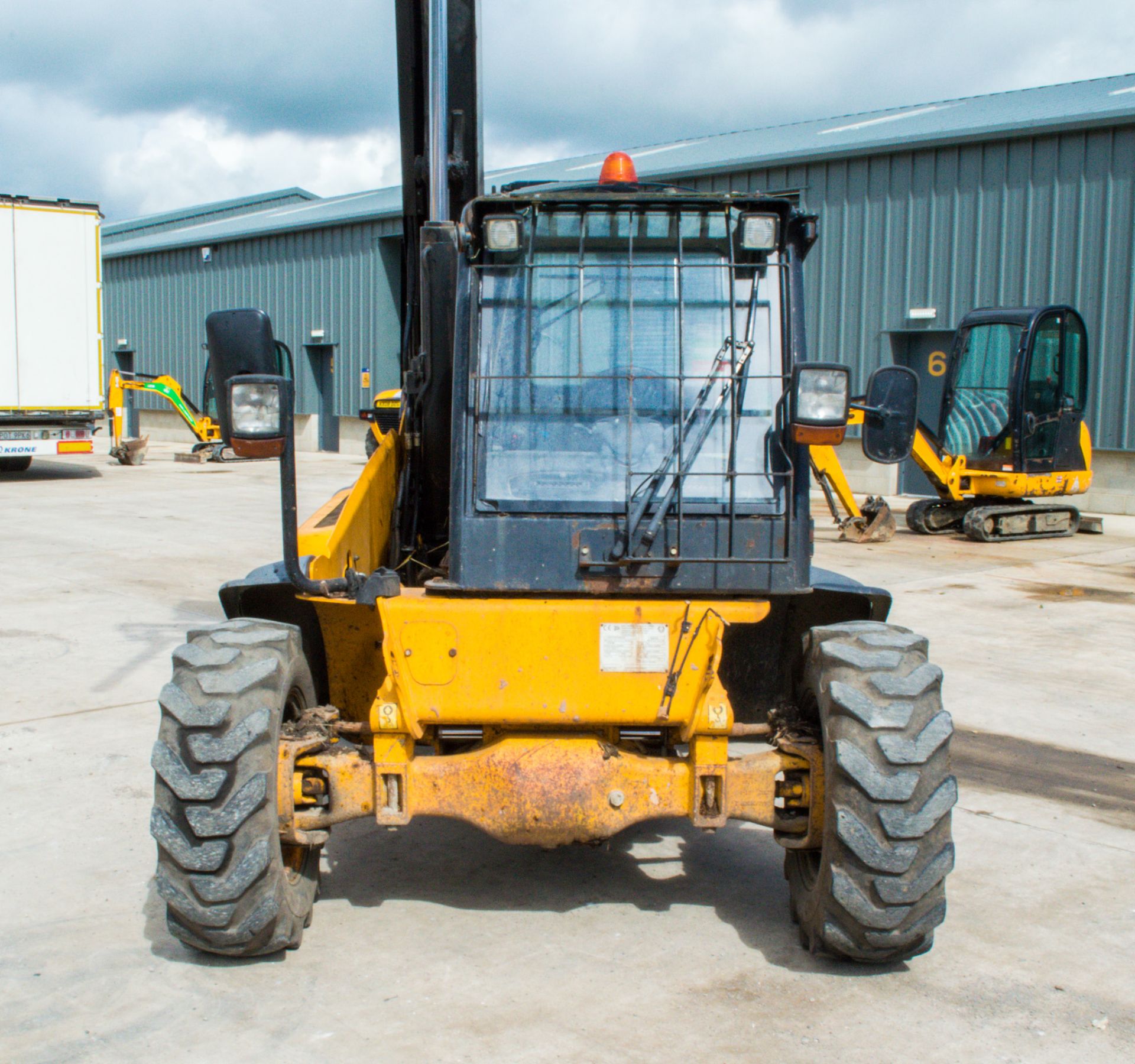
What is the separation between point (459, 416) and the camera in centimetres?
415

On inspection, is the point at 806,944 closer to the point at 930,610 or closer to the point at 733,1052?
the point at 733,1052

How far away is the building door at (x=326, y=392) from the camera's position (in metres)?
31.3

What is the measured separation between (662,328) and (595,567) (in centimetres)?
85

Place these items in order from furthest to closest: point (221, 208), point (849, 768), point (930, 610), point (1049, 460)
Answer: point (221, 208), point (1049, 460), point (930, 610), point (849, 768)

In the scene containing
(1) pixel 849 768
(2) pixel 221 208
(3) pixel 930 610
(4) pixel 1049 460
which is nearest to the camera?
(1) pixel 849 768

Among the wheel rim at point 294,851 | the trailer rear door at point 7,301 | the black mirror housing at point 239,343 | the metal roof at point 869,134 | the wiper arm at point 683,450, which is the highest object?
the metal roof at point 869,134

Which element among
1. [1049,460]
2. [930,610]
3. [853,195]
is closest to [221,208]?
[853,195]

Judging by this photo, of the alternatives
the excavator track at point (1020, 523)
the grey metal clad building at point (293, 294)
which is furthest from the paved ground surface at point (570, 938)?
the grey metal clad building at point (293, 294)

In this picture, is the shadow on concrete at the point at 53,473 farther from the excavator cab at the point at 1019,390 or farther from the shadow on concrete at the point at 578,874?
the shadow on concrete at the point at 578,874

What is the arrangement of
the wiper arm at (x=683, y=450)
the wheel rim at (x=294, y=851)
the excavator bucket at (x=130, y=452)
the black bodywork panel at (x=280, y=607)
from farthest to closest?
1. the excavator bucket at (x=130, y=452)
2. the black bodywork panel at (x=280, y=607)
3. the wheel rim at (x=294, y=851)
4. the wiper arm at (x=683, y=450)

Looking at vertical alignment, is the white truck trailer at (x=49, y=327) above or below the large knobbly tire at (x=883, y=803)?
above

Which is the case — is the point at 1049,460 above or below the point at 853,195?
below

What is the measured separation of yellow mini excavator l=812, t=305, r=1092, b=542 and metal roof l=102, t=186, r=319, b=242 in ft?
122

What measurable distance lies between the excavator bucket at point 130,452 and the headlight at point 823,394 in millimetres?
23568
